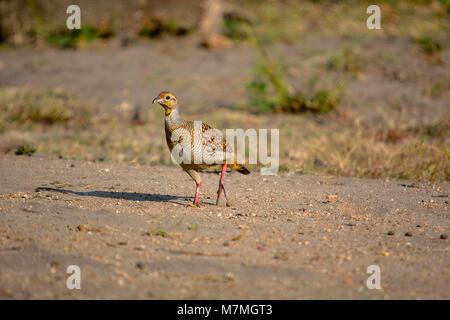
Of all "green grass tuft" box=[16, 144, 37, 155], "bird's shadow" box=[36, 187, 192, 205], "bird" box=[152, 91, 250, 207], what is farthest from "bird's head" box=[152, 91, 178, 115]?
"green grass tuft" box=[16, 144, 37, 155]

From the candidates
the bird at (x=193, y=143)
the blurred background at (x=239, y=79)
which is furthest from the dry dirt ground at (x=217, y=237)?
the blurred background at (x=239, y=79)

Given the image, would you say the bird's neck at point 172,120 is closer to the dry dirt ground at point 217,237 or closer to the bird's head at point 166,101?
the bird's head at point 166,101

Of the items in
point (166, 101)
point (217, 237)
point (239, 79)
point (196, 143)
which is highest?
point (166, 101)

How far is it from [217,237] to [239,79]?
818cm

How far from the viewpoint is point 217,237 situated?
4.75m

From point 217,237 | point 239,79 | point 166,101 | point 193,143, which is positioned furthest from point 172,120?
point 239,79

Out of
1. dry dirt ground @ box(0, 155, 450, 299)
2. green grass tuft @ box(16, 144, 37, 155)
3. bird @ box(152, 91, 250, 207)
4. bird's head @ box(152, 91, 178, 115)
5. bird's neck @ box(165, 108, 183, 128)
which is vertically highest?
bird's head @ box(152, 91, 178, 115)

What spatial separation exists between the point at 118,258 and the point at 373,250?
2012 mm

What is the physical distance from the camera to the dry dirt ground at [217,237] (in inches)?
153

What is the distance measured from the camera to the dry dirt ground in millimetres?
3877

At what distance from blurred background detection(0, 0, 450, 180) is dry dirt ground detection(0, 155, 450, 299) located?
1.37 meters

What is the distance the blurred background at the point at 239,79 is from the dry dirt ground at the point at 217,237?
1374mm

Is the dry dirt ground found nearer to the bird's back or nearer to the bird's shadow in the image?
the bird's shadow

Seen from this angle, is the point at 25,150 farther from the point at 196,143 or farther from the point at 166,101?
the point at 196,143
